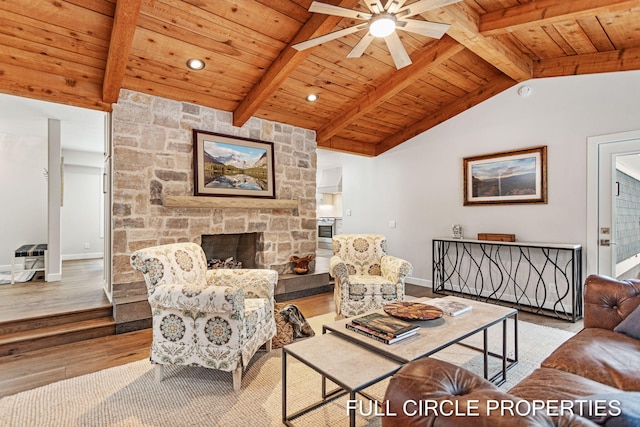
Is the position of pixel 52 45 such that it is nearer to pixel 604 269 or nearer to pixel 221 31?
pixel 221 31

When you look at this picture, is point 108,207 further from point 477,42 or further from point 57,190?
point 477,42

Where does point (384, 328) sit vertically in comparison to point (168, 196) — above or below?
below

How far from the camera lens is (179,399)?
2027 mm

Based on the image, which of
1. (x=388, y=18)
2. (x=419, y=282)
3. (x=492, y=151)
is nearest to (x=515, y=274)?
(x=419, y=282)

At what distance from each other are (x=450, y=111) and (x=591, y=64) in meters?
1.61

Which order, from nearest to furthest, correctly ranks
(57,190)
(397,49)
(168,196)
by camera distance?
(397,49) < (168,196) < (57,190)

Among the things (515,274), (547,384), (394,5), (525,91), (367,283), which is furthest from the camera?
(515,274)

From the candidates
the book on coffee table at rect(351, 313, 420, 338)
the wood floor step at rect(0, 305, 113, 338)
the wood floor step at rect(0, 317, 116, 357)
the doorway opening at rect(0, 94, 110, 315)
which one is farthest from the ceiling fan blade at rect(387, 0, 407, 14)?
the wood floor step at rect(0, 305, 113, 338)

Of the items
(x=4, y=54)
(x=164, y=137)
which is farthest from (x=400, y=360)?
(x=4, y=54)

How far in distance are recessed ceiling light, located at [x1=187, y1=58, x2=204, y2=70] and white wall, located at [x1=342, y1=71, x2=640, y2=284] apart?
3.38m

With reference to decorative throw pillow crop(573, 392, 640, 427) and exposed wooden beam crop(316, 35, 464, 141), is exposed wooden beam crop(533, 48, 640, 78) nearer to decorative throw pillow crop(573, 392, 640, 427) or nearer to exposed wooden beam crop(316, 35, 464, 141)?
exposed wooden beam crop(316, 35, 464, 141)

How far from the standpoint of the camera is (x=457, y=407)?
2.34 ft

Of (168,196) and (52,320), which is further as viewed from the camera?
(168,196)

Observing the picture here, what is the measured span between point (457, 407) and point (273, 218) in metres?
3.91
